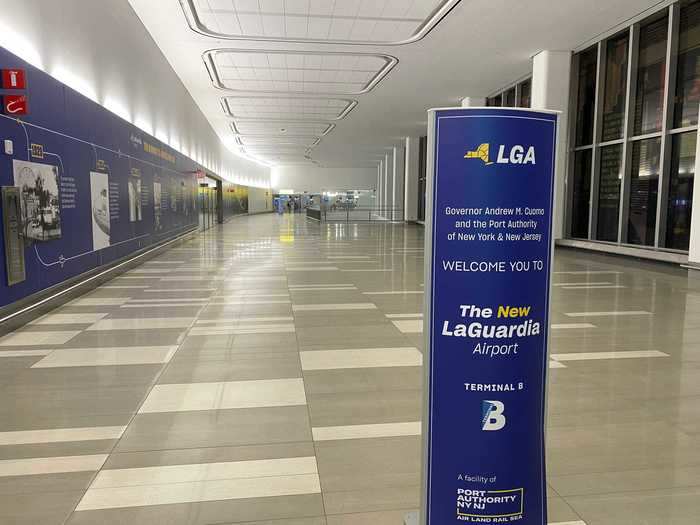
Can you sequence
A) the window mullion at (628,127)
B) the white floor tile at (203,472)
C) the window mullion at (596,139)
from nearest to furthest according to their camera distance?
the white floor tile at (203,472) < the window mullion at (628,127) < the window mullion at (596,139)

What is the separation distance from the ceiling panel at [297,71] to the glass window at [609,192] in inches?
248

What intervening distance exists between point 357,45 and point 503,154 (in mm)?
12650

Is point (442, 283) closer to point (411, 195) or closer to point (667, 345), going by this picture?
point (667, 345)

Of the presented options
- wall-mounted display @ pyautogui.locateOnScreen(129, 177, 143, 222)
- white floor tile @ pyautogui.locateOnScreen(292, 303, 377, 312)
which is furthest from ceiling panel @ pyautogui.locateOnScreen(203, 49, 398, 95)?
white floor tile @ pyautogui.locateOnScreen(292, 303, 377, 312)

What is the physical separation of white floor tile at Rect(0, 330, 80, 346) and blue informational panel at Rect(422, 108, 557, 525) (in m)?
4.79

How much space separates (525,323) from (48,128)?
24.2 feet

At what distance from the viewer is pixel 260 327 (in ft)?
20.2

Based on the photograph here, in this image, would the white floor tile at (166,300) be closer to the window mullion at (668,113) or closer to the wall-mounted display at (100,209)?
the wall-mounted display at (100,209)

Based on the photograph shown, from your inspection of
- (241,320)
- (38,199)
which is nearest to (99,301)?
(38,199)

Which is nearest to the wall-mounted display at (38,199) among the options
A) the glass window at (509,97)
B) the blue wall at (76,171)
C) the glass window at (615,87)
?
the blue wall at (76,171)

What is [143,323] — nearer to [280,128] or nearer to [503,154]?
[503,154]

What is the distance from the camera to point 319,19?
11.5 m

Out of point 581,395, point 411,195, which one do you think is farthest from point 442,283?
point 411,195

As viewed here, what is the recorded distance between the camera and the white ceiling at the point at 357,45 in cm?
1123
